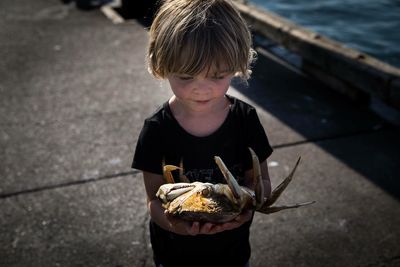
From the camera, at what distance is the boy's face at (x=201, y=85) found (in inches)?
73.7

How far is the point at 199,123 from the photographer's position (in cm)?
207

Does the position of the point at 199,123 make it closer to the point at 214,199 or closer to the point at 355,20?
the point at 214,199

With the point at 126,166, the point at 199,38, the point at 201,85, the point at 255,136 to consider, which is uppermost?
the point at 199,38

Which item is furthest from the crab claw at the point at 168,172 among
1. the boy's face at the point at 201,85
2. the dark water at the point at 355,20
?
the dark water at the point at 355,20

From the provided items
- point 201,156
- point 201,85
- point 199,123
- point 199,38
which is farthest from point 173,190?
point 199,38

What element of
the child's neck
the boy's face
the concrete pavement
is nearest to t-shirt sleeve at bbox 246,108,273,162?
the child's neck

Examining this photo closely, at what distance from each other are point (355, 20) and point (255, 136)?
8970mm

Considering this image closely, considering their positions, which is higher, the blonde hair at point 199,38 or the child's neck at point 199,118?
the blonde hair at point 199,38

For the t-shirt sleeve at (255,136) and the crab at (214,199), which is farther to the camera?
the t-shirt sleeve at (255,136)

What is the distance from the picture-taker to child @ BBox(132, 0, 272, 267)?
1.82m

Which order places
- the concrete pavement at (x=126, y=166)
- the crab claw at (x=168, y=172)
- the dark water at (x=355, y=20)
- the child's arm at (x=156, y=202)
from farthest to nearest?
the dark water at (x=355, y=20) < the concrete pavement at (x=126, y=166) < the child's arm at (x=156, y=202) < the crab claw at (x=168, y=172)

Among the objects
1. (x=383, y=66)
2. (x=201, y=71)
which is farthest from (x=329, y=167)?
(x=201, y=71)

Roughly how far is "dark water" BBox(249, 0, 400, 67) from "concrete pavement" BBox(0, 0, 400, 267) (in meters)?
2.91

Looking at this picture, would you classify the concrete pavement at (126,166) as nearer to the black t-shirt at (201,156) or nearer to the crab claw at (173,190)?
the black t-shirt at (201,156)
